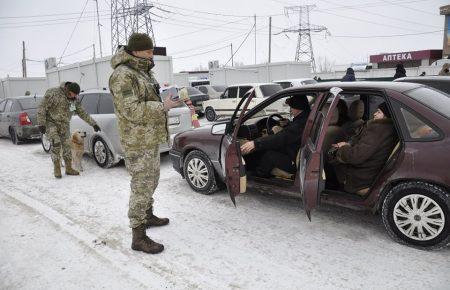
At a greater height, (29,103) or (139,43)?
(139,43)

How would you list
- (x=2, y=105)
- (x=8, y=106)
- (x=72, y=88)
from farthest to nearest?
(x=2, y=105) < (x=8, y=106) < (x=72, y=88)

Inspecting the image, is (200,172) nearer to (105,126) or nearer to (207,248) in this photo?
(207,248)

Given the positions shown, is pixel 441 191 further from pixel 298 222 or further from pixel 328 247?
pixel 298 222

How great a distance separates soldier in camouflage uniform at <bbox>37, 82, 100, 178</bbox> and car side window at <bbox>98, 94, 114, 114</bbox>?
1.77 ft

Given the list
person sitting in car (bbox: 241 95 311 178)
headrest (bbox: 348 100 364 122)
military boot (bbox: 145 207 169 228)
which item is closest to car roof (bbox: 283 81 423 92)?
person sitting in car (bbox: 241 95 311 178)

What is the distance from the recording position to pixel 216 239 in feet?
13.5

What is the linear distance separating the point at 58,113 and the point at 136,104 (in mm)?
4044

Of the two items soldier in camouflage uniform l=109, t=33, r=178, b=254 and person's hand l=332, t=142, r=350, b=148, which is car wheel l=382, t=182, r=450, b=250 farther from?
soldier in camouflage uniform l=109, t=33, r=178, b=254

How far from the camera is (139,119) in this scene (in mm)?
3561

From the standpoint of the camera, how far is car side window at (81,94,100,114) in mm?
7671

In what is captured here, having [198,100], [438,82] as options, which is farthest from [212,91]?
[438,82]

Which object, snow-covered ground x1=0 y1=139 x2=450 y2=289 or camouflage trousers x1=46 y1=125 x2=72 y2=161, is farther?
camouflage trousers x1=46 y1=125 x2=72 y2=161

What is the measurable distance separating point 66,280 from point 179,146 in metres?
2.78

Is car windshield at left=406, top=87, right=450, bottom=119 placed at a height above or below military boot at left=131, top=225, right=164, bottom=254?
above
